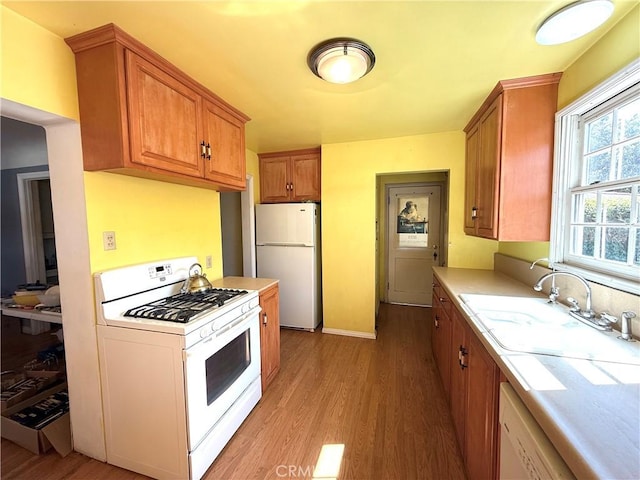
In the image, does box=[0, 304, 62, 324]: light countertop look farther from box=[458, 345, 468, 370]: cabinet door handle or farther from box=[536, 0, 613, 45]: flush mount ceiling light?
box=[536, 0, 613, 45]: flush mount ceiling light

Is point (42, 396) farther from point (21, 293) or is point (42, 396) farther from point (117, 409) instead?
→ point (117, 409)

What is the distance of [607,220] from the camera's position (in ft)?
4.58

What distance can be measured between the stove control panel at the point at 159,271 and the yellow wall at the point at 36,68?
92cm

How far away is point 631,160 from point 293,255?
278 centimetres

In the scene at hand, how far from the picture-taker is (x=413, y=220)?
4.23 meters

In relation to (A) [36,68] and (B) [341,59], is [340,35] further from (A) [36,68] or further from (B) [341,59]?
(A) [36,68]

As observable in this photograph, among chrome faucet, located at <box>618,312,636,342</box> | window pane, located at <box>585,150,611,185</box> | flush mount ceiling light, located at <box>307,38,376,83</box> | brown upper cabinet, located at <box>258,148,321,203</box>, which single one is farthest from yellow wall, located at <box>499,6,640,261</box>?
brown upper cabinet, located at <box>258,148,321,203</box>

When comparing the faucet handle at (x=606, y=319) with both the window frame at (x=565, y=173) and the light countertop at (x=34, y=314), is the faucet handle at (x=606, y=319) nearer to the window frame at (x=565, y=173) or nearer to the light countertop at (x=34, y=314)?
the window frame at (x=565, y=173)

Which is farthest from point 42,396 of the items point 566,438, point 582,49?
point 582,49

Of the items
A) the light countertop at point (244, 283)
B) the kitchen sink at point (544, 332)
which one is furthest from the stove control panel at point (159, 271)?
the kitchen sink at point (544, 332)

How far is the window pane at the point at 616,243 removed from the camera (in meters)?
1.26

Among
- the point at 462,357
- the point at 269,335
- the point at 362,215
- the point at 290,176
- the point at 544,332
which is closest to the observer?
the point at 544,332

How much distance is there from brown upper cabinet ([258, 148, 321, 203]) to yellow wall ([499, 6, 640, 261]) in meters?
2.29

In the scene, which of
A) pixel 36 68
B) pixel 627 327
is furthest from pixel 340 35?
pixel 627 327
